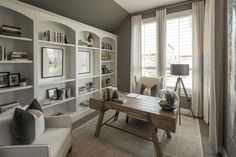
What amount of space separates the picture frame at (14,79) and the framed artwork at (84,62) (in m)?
1.48

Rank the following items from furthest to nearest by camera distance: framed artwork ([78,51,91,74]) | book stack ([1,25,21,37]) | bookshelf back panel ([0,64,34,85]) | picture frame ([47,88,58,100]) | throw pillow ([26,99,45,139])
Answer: framed artwork ([78,51,91,74])
picture frame ([47,88,58,100])
bookshelf back panel ([0,64,34,85])
book stack ([1,25,21,37])
throw pillow ([26,99,45,139])

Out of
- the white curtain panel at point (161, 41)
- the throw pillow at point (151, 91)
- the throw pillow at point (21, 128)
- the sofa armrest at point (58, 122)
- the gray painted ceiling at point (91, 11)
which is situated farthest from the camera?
the white curtain panel at point (161, 41)

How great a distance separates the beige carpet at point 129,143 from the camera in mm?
2152

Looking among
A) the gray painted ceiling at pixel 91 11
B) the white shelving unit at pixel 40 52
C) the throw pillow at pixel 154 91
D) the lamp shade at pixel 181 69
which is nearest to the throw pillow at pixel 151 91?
the throw pillow at pixel 154 91

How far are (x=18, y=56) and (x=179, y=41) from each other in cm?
377

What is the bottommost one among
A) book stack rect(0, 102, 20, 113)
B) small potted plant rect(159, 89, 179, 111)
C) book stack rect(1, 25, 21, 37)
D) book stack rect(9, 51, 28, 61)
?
book stack rect(0, 102, 20, 113)

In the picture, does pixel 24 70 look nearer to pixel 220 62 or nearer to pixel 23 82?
pixel 23 82

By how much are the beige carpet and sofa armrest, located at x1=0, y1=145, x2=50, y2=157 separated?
78cm

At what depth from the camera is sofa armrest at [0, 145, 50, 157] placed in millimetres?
1395

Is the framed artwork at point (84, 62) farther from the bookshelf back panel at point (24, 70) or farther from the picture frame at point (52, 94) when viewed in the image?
the bookshelf back panel at point (24, 70)

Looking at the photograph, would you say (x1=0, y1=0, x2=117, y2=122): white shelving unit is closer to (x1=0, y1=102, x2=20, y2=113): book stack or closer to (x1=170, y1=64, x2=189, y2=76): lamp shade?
(x1=0, y1=102, x2=20, y2=113): book stack

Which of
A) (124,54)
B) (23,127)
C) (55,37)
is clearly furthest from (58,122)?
(124,54)

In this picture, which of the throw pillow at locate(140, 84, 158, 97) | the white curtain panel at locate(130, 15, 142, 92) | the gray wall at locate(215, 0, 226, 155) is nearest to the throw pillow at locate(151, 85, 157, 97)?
the throw pillow at locate(140, 84, 158, 97)

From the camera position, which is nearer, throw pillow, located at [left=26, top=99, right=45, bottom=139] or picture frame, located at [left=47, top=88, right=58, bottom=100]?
throw pillow, located at [left=26, top=99, right=45, bottom=139]
